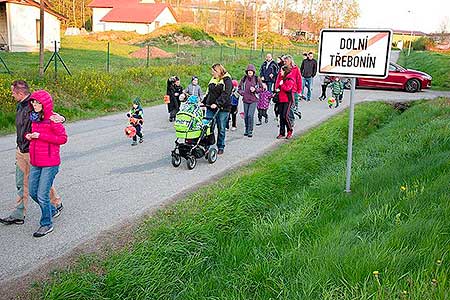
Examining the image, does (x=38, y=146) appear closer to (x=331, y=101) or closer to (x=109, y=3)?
(x=331, y=101)

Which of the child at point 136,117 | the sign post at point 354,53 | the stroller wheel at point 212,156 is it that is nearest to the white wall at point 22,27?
the child at point 136,117

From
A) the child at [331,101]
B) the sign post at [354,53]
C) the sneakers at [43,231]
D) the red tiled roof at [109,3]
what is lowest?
the sneakers at [43,231]

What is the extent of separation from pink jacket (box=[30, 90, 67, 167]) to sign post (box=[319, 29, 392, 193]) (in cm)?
364

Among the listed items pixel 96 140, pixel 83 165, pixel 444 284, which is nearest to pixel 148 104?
pixel 96 140

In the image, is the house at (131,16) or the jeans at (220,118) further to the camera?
the house at (131,16)

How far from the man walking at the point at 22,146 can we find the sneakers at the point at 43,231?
0.45 meters

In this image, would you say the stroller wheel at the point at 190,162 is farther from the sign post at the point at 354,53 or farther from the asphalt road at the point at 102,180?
the sign post at the point at 354,53

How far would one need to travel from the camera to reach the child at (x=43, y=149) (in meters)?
5.25

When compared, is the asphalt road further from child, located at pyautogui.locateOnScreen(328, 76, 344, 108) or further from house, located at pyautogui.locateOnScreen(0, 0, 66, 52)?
house, located at pyautogui.locateOnScreen(0, 0, 66, 52)

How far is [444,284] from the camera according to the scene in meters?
3.43

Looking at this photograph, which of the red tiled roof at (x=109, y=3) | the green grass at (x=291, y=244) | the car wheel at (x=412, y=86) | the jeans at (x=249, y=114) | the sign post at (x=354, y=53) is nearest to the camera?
the green grass at (x=291, y=244)

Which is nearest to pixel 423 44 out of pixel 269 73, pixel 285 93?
pixel 269 73

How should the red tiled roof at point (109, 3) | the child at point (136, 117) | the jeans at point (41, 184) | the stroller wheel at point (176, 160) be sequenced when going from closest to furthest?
the jeans at point (41, 184) → the stroller wheel at point (176, 160) → the child at point (136, 117) → the red tiled roof at point (109, 3)

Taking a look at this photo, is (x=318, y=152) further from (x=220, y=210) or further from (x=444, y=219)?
(x=444, y=219)
